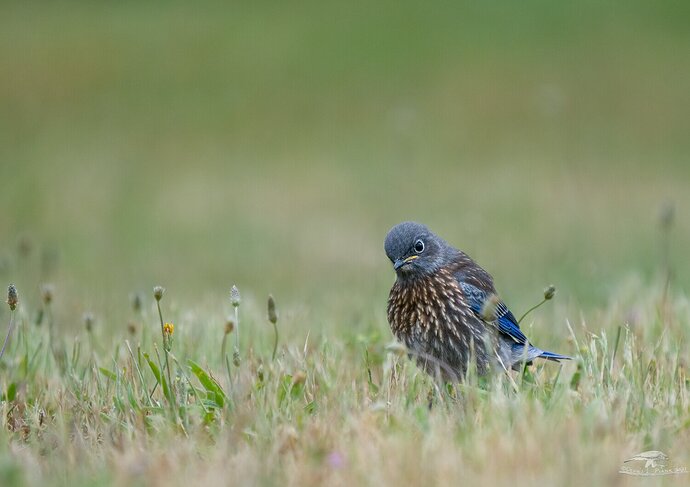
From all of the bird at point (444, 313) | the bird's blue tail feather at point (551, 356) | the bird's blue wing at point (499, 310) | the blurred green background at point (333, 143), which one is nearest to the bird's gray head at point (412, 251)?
the bird at point (444, 313)

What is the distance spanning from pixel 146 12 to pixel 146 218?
11.5 metres

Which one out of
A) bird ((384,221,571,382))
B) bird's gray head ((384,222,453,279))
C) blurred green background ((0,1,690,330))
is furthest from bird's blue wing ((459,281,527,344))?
blurred green background ((0,1,690,330))

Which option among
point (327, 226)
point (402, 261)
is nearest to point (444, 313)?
point (402, 261)

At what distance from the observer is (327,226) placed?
14352mm

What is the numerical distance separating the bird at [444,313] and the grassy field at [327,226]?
0.88 feet

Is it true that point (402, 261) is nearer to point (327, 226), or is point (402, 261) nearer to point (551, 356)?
point (551, 356)

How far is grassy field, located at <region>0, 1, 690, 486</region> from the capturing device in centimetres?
423

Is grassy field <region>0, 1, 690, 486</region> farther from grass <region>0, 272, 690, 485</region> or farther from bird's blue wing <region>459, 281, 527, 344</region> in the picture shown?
bird's blue wing <region>459, 281, 527, 344</region>

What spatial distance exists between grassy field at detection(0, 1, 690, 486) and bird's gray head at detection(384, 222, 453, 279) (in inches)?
20.8

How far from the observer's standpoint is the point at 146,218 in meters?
15.0

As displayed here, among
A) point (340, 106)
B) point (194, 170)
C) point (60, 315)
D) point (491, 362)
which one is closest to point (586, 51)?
point (340, 106)

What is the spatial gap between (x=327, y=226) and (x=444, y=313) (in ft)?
28.0

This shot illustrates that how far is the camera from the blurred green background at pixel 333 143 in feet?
38.6

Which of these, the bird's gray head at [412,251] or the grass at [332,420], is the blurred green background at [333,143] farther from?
the grass at [332,420]
